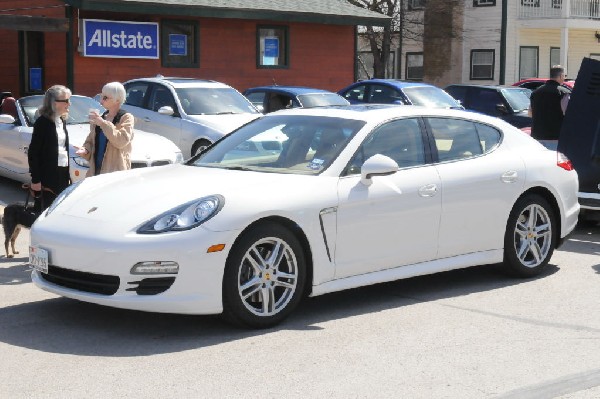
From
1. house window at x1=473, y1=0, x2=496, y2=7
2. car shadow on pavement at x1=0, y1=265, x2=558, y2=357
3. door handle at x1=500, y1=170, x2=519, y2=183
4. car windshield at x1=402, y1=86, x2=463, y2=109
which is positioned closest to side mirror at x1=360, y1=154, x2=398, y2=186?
car shadow on pavement at x1=0, y1=265, x2=558, y2=357

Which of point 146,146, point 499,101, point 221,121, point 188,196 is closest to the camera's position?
point 188,196

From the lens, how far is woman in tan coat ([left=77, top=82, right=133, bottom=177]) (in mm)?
8141

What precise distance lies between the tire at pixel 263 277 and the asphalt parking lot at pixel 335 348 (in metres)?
0.13

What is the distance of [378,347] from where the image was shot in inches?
240

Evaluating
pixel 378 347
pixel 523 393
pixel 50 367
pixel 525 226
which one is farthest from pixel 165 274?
pixel 525 226

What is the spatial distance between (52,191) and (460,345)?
13.5ft

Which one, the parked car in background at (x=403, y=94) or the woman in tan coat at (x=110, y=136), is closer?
the woman in tan coat at (x=110, y=136)

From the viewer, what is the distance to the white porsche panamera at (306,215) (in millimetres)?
6180

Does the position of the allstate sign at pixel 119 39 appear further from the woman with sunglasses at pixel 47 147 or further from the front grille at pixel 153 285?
the front grille at pixel 153 285

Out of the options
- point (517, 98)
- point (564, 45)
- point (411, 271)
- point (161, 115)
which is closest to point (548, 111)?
point (161, 115)

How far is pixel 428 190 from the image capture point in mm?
7371

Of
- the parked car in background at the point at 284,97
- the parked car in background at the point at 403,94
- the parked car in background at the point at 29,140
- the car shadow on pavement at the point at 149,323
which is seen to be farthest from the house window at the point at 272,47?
the car shadow on pavement at the point at 149,323

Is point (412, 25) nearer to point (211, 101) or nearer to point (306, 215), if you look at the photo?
point (211, 101)

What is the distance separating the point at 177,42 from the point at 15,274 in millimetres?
15752
